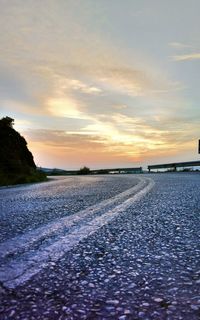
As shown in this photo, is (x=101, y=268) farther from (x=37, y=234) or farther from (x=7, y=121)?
(x=7, y=121)

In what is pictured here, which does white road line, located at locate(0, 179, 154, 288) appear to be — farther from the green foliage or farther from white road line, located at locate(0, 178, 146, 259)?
the green foliage

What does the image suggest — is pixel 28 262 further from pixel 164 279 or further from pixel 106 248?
pixel 164 279

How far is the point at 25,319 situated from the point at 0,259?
1288 millimetres

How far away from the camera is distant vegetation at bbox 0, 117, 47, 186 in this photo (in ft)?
67.1

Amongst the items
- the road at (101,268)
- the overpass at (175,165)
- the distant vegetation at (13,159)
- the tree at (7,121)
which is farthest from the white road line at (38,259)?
the overpass at (175,165)

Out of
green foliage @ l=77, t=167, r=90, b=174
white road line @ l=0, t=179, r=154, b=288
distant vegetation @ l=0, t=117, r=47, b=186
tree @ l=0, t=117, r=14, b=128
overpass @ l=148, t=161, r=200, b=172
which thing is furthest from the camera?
green foliage @ l=77, t=167, r=90, b=174

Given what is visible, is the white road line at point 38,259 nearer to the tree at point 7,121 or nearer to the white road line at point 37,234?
the white road line at point 37,234

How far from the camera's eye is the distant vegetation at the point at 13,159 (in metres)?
20.5

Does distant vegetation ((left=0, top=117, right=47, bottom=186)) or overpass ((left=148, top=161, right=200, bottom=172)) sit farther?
overpass ((left=148, top=161, right=200, bottom=172))

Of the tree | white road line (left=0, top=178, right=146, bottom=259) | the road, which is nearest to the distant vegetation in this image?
the tree

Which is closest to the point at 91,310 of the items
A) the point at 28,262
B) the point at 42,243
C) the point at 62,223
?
the point at 28,262

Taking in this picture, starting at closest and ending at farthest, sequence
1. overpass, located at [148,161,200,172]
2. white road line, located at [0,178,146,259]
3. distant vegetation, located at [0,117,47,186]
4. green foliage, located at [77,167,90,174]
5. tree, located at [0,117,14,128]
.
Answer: white road line, located at [0,178,146,259], distant vegetation, located at [0,117,47,186], tree, located at [0,117,14,128], overpass, located at [148,161,200,172], green foliage, located at [77,167,90,174]

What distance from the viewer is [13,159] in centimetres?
2367

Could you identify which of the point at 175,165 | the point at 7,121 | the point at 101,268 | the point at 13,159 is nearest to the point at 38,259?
the point at 101,268
